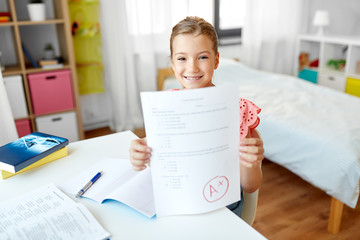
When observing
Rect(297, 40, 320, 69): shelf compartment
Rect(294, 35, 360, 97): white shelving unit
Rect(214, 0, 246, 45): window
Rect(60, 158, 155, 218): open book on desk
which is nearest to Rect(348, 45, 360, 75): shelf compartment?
Rect(294, 35, 360, 97): white shelving unit

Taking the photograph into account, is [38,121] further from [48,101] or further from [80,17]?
A: [80,17]

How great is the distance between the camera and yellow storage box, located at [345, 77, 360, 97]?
10.8ft

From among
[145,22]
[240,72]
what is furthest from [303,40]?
[145,22]

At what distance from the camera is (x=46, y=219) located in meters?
0.83

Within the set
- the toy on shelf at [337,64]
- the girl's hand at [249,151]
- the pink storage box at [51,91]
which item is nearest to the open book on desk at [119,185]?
the girl's hand at [249,151]

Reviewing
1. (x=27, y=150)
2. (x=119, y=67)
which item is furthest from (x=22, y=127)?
(x=27, y=150)

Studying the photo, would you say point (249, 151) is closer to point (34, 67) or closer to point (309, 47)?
point (34, 67)

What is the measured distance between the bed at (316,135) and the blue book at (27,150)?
1.34m

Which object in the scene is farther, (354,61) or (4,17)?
(354,61)

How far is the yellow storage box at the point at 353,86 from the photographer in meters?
3.28

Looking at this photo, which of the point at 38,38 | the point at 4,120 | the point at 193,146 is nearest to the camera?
the point at 193,146

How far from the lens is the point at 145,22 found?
3.14 metres

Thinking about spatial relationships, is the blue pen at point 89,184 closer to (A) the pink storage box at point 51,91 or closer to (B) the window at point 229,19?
(A) the pink storage box at point 51,91

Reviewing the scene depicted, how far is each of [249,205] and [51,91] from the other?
1972 millimetres
